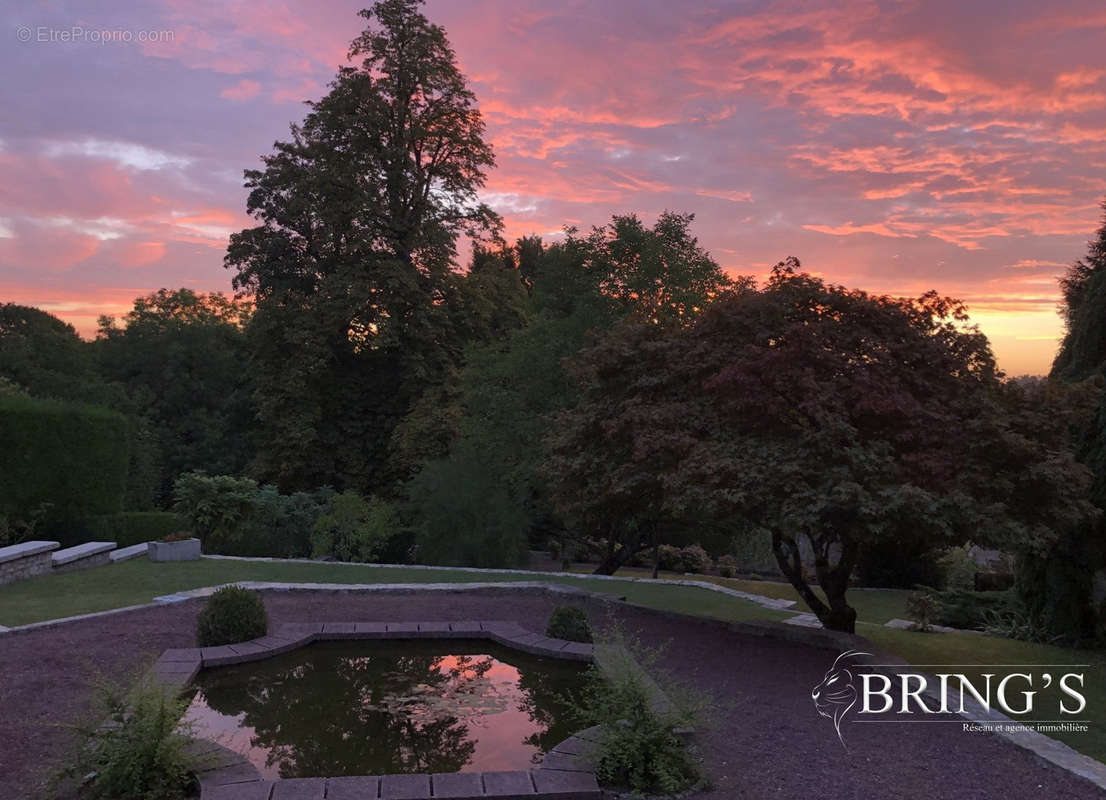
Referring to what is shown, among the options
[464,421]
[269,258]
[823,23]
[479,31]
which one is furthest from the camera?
[269,258]

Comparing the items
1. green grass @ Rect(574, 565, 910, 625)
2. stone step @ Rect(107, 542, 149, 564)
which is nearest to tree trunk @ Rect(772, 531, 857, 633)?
green grass @ Rect(574, 565, 910, 625)

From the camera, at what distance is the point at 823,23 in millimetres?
13133

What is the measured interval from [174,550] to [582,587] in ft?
29.6

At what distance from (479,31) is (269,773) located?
13.0 meters

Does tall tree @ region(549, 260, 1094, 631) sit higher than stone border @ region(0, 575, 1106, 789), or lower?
higher

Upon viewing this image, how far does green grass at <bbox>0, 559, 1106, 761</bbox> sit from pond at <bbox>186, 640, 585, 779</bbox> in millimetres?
4603

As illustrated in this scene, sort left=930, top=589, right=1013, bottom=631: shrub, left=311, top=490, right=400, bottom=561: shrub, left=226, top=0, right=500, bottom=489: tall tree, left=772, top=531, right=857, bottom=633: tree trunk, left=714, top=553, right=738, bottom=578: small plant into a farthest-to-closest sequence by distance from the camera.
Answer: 1. left=226, top=0, right=500, bottom=489: tall tree
2. left=714, top=553, right=738, bottom=578: small plant
3. left=311, top=490, right=400, bottom=561: shrub
4. left=930, top=589, right=1013, bottom=631: shrub
5. left=772, top=531, right=857, bottom=633: tree trunk

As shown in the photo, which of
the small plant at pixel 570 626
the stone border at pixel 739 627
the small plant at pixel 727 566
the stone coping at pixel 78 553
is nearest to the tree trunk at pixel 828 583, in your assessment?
the stone border at pixel 739 627

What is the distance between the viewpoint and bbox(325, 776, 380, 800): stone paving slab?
578 cm

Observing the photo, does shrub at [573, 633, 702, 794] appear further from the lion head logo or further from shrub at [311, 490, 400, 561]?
shrub at [311, 490, 400, 561]

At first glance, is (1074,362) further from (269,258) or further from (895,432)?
(269,258)

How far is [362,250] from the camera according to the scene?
29.3 metres

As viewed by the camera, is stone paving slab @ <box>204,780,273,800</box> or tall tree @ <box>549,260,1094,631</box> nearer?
stone paving slab @ <box>204,780,273,800</box>

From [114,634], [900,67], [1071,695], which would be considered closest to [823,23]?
[900,67]
